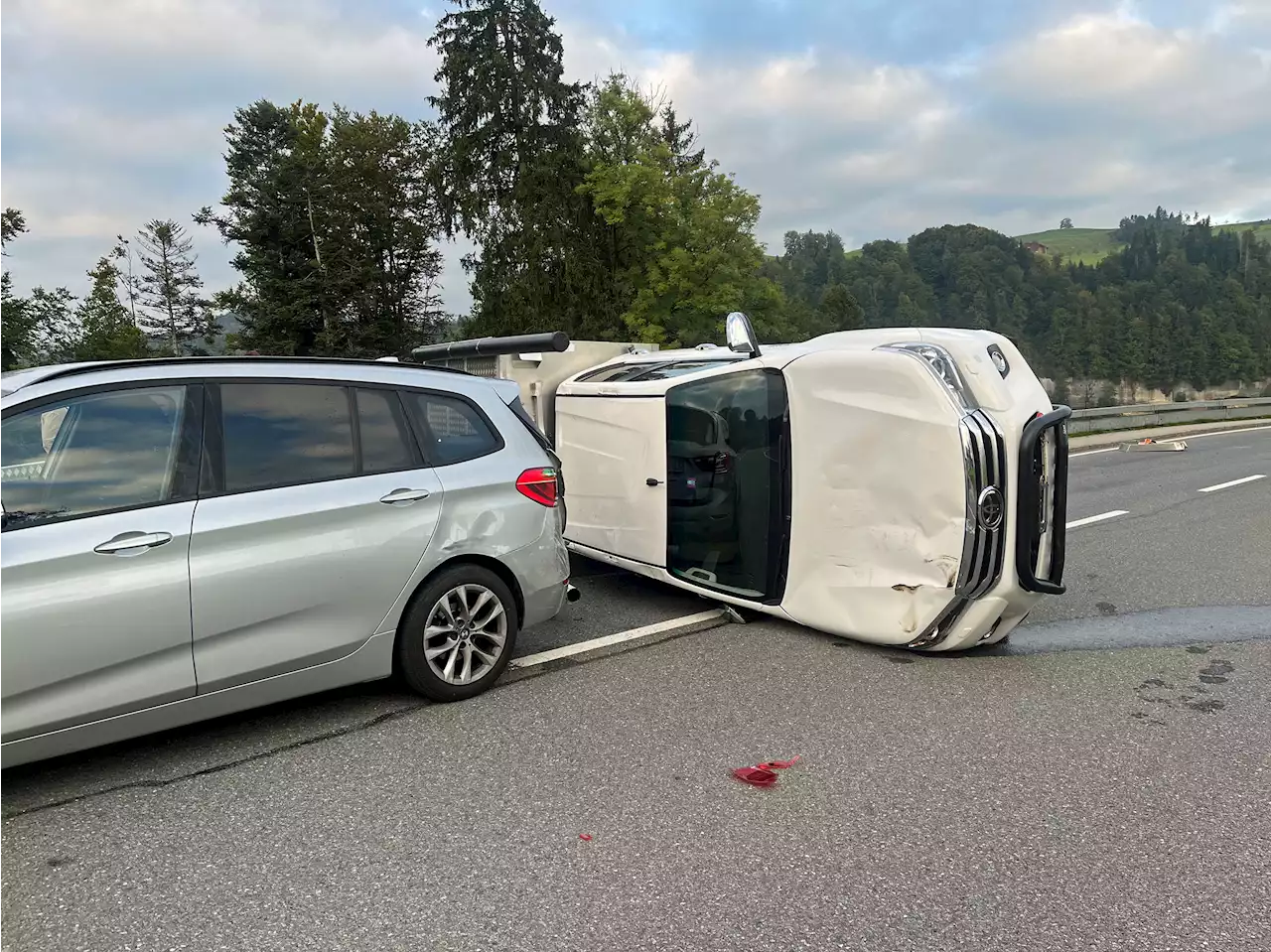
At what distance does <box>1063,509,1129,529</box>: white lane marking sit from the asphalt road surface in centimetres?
405

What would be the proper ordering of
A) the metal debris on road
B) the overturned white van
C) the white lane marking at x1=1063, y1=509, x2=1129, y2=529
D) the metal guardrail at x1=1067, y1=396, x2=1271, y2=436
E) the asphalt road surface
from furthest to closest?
the metal guardrail at x1=1067, y1=396, x2=1271, y2=436 < the metal debris on road < the white lane marking at x1=1063, y1=509, x2=1129, y2=529 < the overturned white van < the asphalt road surface

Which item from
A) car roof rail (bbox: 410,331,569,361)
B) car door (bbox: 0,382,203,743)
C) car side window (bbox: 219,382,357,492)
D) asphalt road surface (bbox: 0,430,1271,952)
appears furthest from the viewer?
car roof rail (bbox: 410,331,569,361)

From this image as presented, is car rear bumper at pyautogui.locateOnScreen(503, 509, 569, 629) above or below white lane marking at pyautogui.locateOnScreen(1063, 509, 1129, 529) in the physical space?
above

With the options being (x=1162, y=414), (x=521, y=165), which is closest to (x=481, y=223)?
(x=521, y=165)

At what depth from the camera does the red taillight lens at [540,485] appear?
447 cm

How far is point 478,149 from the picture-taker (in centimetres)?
3800

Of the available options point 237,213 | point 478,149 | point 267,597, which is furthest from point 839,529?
point 237,213

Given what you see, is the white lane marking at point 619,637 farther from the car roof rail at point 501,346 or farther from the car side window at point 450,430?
the car roof rail at point 501,346

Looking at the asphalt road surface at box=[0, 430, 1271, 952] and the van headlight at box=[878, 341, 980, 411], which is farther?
the van headlight at box=[878, 341, 980, 411]

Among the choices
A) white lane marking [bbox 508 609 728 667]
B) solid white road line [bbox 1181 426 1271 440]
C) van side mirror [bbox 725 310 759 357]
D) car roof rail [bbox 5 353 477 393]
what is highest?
van side mirror [bbox 725 310 759 357]

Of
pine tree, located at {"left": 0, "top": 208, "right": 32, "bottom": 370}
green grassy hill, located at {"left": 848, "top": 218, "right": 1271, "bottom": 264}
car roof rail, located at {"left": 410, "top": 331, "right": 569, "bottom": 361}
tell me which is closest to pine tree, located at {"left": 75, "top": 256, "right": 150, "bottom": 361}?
pine tree, located at {"left": 0, "top": 208, "right": 32, "bottom": 370}

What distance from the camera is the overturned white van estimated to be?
14.5 feet

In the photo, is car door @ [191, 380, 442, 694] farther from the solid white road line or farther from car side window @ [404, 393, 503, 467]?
the solid white road line

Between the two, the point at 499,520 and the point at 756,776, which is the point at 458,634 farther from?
the point at 756,776
